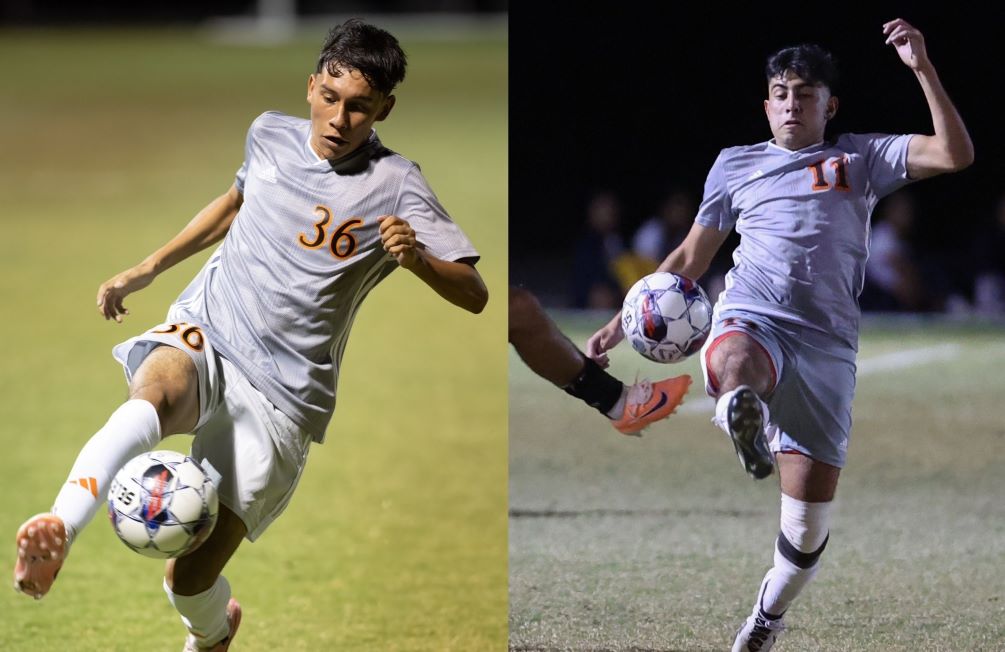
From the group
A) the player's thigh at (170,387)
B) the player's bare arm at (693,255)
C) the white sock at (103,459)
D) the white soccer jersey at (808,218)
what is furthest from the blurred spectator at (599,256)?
the white sock at (103,459)

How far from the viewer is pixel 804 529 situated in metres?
4.30

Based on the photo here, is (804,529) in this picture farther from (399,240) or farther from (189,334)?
(189,334)

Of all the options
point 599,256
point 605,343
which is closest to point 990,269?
point 599,256

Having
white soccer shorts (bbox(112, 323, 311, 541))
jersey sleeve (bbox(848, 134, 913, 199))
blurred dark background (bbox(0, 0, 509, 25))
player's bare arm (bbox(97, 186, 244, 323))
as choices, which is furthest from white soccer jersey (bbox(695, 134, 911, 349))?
blurred dark background (bbox(0, 0, 509, 25))

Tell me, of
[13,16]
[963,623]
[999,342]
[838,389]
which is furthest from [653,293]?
[13,16]

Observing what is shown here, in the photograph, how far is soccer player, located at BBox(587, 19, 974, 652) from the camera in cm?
412

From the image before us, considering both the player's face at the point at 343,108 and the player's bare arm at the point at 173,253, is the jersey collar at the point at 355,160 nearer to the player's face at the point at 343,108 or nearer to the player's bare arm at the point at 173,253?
the player's face at the point at 343,108

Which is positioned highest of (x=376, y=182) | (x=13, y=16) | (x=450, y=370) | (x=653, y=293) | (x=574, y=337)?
(x=376, y=182)

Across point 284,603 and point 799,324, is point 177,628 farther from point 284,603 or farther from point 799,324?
point 799,324

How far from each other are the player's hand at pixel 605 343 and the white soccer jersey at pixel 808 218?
0.35 metres

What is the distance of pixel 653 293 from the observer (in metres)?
4.21

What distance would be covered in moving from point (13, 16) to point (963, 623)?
1554 inches

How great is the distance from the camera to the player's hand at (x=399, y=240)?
12.3 feet

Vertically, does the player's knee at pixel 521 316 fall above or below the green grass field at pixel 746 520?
above
